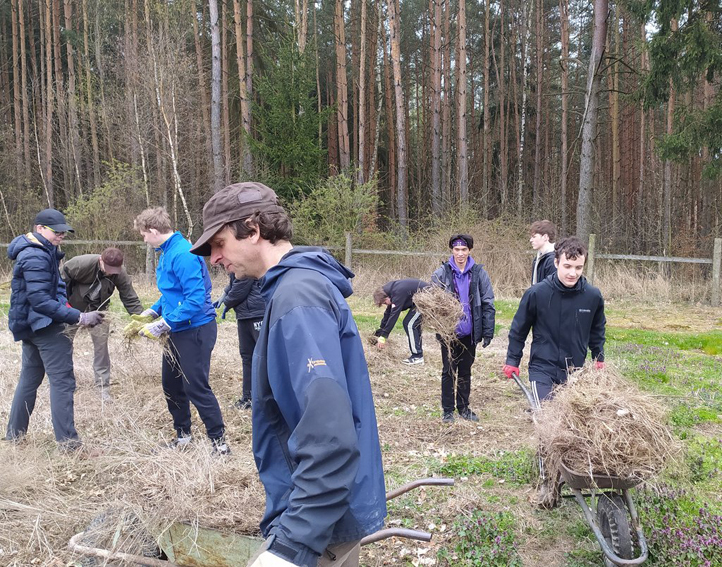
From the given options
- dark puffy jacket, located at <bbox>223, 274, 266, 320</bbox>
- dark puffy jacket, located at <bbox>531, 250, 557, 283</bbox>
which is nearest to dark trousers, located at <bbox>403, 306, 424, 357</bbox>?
dark puffy jacket, located at <bbox>531, 250, 557, 283</bbox>

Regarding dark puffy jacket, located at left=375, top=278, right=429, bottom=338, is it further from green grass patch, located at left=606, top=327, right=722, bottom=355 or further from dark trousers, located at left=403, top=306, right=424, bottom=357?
green grass patch, located at left=606, top=327, right=722, bottom=355

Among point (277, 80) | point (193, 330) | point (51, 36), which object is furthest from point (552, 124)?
point (193, 330)

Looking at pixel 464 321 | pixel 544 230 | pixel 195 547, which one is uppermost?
pixel 544 230

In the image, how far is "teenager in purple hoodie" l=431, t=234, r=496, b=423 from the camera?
20.4ft

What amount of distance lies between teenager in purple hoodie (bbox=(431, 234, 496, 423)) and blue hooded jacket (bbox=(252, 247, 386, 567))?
4494mm

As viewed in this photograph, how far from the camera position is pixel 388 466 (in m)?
5.04

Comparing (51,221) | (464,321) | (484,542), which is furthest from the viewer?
(464,321)

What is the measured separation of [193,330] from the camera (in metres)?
4.98

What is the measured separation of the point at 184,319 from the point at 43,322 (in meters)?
1.10

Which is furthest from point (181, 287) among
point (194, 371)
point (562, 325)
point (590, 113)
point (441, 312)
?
point (590, 113)

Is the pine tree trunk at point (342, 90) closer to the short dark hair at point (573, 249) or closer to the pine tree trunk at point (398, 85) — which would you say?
the pine tree trunk at point (398, 85)

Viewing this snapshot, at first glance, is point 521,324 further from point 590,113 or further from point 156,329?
point 590,113

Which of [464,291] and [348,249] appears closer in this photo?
[464,291]

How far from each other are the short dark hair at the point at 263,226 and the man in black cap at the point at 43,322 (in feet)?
11.8
